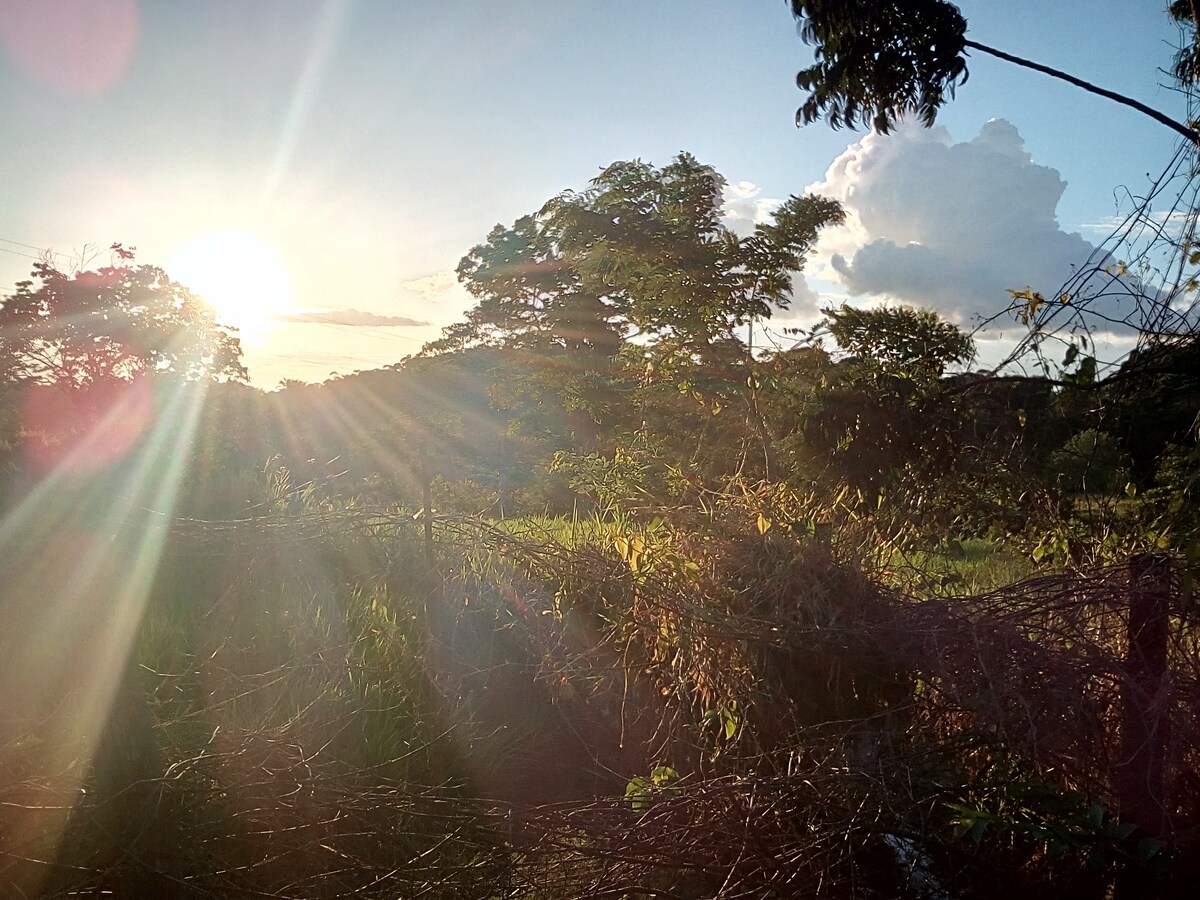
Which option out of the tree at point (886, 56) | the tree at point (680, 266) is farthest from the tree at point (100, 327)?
the tree at point (886, 56)

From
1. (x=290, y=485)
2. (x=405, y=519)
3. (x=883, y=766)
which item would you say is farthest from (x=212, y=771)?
(x=290, y=485)

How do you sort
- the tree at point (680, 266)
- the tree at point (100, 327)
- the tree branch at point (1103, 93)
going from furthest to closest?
the tree at point (100, 327) → the tree at point (680, 266) → the tree branch at point (1103, 93)

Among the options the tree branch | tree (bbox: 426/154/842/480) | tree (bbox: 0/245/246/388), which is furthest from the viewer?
tree (bbox: 0/245/246/388)

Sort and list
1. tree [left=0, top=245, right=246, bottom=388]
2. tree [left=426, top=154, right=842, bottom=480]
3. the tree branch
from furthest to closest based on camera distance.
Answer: tree [left=0, top=245, right=246, bottom=388]
tree [left=426, top=154, right=842, bottom=480]
the tree branch

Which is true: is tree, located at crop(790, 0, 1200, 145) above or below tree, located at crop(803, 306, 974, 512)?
above

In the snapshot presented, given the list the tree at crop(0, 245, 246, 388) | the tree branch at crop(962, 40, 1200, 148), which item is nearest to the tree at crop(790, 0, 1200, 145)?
the tree branch at crop(962, 40, 1200, 148)

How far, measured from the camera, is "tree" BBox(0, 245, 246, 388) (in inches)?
915

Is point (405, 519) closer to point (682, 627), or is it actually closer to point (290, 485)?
point (682, 627)

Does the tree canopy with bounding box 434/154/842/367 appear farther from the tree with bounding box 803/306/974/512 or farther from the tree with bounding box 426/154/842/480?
the tree with bounding box 803/306/974/512

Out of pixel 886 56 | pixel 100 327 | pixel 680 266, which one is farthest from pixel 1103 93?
pixel 100 327

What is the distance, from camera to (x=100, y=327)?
24.0 m

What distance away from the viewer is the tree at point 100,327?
23.2 m

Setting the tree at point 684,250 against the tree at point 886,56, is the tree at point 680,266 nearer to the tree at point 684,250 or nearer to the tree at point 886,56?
the tree at point 684,250

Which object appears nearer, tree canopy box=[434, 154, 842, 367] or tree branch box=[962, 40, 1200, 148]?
tree branch box=[962, 40, 1200, 148]
